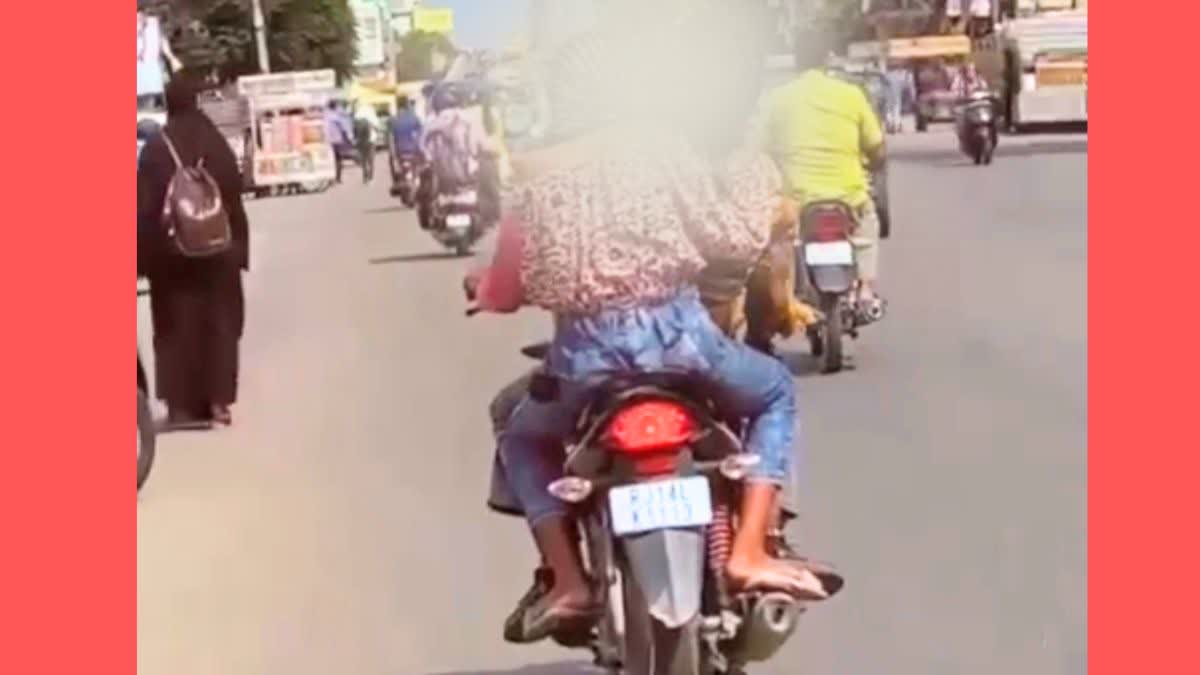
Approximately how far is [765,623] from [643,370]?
0.67 meters

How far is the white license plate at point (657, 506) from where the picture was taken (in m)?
5.91

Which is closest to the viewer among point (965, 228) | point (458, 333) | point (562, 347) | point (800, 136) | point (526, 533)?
point (562, 347)

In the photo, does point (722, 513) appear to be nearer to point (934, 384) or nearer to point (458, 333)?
point (934, 384)

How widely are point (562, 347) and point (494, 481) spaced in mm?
601

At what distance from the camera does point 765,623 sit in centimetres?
627

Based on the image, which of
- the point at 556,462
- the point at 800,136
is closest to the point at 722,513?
the point at 556,462

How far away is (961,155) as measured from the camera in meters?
41.7

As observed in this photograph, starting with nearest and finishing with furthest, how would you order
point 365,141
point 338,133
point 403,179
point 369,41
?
point 403,179 → point 365,141 → point 338,133 → point 369,41

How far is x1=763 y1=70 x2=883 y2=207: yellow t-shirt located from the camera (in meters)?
13.0

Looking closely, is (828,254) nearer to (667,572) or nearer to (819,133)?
(819,133)

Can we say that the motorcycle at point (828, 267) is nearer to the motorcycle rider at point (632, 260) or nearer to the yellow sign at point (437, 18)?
the yellow sign at point (437, 18)

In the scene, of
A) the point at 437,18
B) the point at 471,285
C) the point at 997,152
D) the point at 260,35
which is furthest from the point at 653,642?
the point at 260,35

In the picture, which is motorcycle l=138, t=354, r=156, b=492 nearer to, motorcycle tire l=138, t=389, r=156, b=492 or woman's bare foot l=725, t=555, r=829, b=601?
motorcycle tire l=138, t=389, r=156, b=492

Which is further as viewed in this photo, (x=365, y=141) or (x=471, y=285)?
(x=365, y=141)
